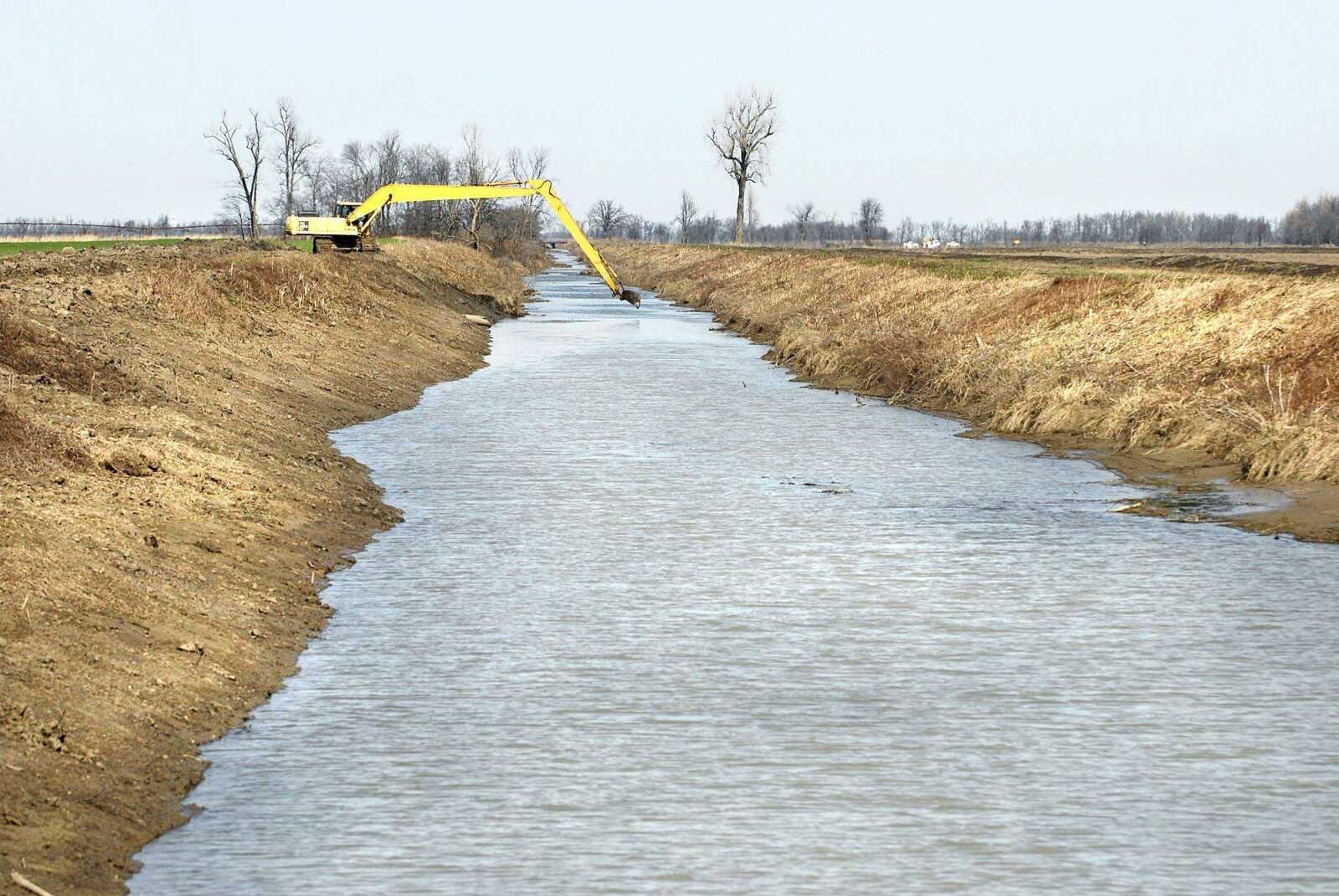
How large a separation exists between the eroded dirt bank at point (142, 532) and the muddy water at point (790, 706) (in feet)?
1.45

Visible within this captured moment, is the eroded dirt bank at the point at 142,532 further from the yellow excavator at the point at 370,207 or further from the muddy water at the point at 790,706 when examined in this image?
the yellow excavator at the point at 370,207

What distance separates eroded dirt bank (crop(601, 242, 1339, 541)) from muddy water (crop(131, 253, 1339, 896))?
101 inches

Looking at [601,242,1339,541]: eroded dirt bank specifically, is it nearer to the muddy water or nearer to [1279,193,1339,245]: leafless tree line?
the muddy water

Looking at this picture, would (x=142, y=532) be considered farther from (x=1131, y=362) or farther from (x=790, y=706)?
(x=1131, y=362)

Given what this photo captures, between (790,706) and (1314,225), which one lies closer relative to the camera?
(790,706)

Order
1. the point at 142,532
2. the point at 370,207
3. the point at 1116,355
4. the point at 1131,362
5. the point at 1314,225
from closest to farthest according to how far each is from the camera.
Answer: the point at 142,532
the point at 1131,362
the point at 1116,355
the point at 370,207
the point at 1314,225

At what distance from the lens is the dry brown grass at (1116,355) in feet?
78.0

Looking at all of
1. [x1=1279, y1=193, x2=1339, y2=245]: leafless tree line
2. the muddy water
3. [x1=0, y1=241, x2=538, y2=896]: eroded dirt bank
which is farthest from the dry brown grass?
[x1=1279, y1=193, x2=1339, y2=245]: leafless tree line

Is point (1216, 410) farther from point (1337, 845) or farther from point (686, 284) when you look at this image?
point (686, 284)

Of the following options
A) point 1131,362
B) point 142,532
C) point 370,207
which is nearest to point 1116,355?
point 1131,362

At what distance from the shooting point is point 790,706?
38.2ft

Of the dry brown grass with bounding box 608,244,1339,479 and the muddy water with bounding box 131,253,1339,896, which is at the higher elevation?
the dry brown grass with bounding box 608,244,1339,479

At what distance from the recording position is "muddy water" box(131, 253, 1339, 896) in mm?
8852

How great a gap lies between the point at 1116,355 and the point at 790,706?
20295 mm
